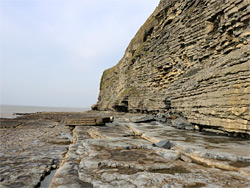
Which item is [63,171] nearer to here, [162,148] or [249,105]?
[162,148]

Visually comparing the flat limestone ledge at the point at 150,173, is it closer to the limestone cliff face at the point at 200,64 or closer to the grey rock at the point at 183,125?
the limestone cliff face at the point at 200,64

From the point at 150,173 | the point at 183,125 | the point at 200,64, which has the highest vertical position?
the point at 200,64

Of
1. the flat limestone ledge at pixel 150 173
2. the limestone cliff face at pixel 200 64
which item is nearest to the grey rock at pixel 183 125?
the limestone cliff face at pixel 200 64

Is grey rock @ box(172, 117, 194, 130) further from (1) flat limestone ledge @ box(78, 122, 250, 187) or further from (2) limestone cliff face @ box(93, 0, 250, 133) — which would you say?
(1) flat limestone ledge @ box(78, 122, 250, 187)

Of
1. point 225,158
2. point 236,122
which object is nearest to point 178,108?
point 236,122

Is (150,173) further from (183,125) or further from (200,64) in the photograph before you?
(200,64)

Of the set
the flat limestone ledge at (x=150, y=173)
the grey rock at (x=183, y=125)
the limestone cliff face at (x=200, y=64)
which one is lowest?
the flat limestone ledge at (x=150, y=173)

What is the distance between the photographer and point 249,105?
16.3 ft

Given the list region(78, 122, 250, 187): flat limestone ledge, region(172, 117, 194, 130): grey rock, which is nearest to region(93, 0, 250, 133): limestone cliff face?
region(172, 117, 194, 130): grey rock

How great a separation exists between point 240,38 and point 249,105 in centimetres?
430

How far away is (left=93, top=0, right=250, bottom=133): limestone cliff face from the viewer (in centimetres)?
556

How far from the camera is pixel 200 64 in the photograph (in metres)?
11.0

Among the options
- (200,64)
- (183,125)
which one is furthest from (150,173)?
(200,64)

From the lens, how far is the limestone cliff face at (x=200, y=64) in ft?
18.2
